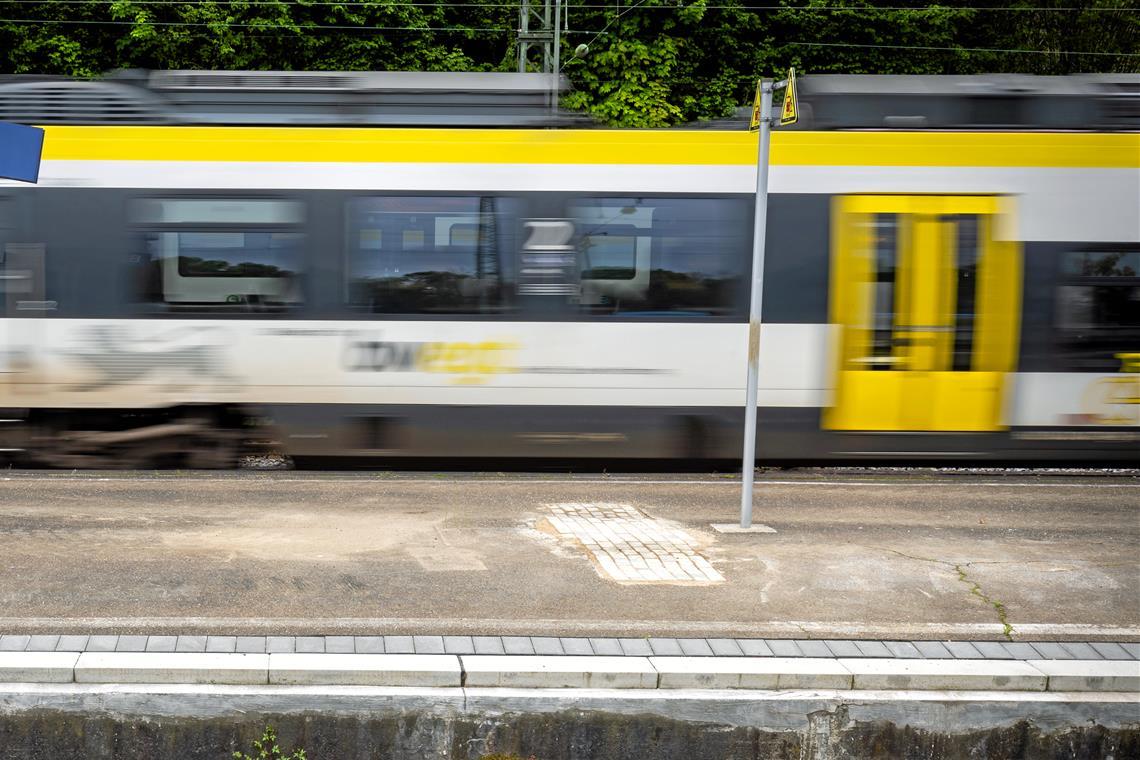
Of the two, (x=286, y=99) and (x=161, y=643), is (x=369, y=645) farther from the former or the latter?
(x=286, y=99)

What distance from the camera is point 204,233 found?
1006 centimetres

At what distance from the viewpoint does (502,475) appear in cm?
949

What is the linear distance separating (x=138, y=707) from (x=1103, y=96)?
375 inches

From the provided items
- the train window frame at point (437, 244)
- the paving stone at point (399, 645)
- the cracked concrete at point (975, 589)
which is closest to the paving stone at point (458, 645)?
the paving stone at point (399, 645)

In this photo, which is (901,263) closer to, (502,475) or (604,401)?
(604,401)

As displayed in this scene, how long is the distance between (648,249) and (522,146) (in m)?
1.39

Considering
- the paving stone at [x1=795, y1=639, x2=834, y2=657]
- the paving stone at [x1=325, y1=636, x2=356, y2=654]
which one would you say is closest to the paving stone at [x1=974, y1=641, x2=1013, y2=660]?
the paving stone at [x1=795, y1=639, x2=834, y2=657]

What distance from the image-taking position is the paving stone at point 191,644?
482 centimetres

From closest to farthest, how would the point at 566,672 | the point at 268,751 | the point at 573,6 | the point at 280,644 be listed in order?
the point at 268,751, the point at 566,672, the point at 280,644, the point at 573,6

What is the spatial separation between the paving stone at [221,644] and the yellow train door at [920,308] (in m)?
6.51

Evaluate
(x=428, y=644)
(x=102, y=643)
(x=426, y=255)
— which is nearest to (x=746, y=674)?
(x=428, y=644)

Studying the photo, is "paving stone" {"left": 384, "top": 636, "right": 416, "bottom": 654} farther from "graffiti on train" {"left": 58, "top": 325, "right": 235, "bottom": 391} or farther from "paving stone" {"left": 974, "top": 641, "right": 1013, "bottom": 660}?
"graffiti on train" {"left": 58, "top": 325, "right": 235, "bottom": 391}

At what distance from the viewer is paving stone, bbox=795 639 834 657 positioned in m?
5.03

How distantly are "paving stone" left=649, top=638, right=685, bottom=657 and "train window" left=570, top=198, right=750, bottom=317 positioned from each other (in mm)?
5301
